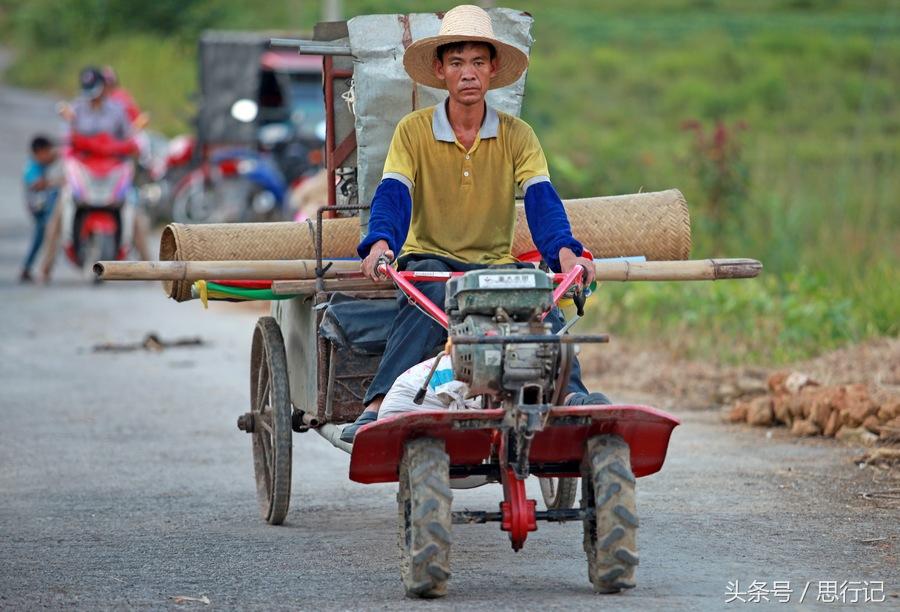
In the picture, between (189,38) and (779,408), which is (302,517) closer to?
(779,408)

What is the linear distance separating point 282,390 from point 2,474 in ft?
7.20

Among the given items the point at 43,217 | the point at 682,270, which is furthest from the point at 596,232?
the point at 43,217

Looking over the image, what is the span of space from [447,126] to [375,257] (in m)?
0.78

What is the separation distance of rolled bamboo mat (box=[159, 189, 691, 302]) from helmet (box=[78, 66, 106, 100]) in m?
10.8

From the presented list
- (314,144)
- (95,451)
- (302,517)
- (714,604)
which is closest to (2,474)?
(95,451)

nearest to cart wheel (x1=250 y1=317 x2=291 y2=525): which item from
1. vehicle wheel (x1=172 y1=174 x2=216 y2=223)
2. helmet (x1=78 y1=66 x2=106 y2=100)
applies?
helmet (x1=78 y1=66 x2=106 y2=100)

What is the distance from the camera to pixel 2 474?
7941 millimetres

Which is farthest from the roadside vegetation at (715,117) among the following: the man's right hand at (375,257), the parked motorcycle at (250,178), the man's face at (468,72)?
the man's right hand at (375,257)

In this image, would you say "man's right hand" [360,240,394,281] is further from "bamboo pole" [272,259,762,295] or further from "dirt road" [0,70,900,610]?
"dirt road" [0,70,900,610]

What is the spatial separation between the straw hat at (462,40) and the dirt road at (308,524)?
6.34 feet

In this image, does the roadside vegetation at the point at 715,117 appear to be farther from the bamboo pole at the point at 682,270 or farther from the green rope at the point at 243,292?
the green rope at the point at 243,292

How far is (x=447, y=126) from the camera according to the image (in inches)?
233

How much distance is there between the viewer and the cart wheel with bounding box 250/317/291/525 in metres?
6.48

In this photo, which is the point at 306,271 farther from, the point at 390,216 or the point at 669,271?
the point at 669,271
